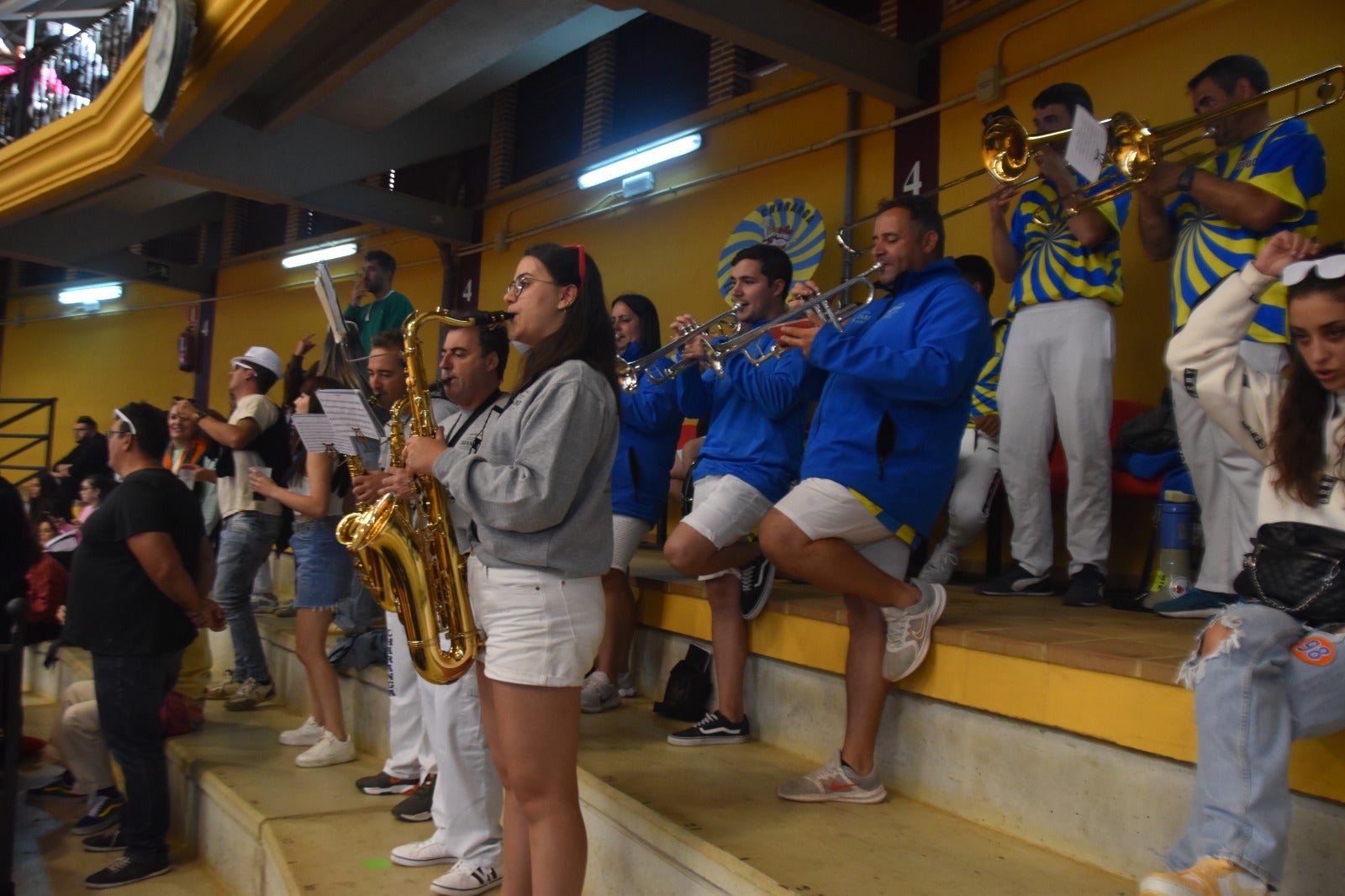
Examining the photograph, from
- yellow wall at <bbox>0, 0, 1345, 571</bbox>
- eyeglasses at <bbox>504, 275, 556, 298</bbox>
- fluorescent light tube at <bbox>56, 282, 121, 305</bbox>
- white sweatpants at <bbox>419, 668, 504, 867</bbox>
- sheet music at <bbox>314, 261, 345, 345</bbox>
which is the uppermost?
fluorescent light tube at <bbox>56, 282, 121, 305</bbox>

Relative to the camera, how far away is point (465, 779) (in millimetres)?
3074

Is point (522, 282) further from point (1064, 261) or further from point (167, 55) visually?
point (167, 55)

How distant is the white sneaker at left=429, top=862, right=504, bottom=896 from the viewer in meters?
2.96

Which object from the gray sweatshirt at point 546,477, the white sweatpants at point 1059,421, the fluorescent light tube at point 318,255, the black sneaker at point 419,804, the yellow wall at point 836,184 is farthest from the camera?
the fluorescent light tube at point 318,255

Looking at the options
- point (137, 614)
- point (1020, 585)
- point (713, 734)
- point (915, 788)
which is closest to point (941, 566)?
point (1020, 585)

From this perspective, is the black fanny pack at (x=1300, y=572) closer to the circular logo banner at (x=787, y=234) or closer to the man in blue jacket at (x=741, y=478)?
the man in blue jacket at (x=741, y=478)

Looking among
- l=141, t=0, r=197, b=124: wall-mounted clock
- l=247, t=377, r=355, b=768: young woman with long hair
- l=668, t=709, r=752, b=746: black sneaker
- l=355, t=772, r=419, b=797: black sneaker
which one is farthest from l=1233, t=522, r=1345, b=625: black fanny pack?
l=141, t=0, r=197, b=124: wall-mounted clock

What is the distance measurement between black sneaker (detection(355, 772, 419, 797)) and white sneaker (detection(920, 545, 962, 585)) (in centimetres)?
228

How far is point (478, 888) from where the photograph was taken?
2.99 m

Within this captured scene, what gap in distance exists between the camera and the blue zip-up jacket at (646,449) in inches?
164

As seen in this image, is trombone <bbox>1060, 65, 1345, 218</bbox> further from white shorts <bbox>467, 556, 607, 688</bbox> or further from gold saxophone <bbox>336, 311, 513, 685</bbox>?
white shorts <bbox>467, 556, 607, 688</bbox>

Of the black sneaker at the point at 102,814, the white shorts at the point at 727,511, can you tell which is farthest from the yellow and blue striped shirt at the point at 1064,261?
the black sneaker at the point at 102,814

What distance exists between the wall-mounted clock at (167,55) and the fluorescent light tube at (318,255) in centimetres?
400

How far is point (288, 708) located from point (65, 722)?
1.01 m
